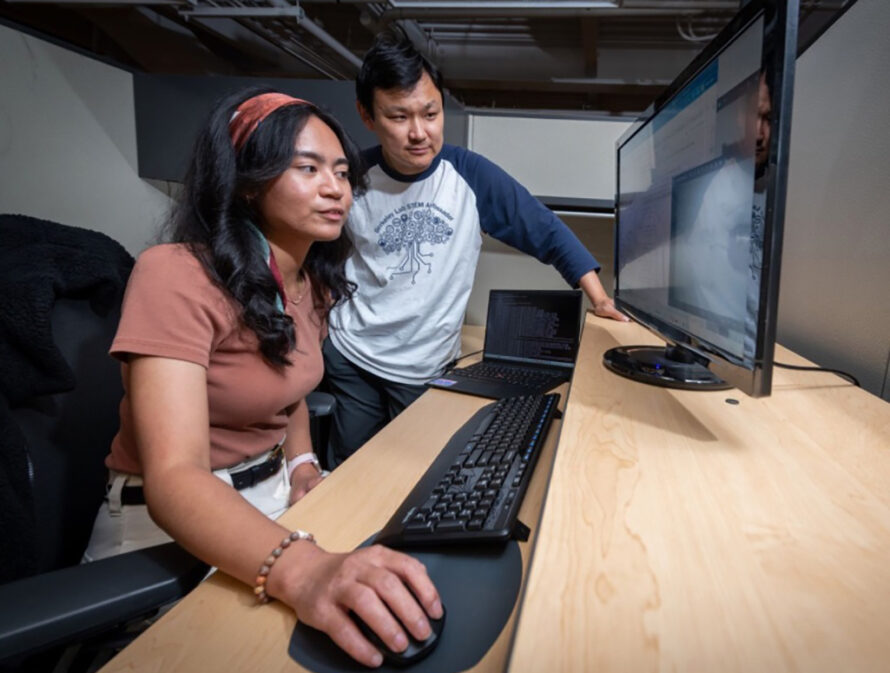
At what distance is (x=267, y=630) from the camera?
19.6 inches

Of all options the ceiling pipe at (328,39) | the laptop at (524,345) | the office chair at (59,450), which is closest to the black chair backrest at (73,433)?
the office chair at (59,450)

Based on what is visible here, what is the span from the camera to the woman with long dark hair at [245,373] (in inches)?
19.6

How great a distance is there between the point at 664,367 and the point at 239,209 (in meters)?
0.76

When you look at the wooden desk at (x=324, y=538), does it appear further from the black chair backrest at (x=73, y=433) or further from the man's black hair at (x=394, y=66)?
the man's black hair at (x=394, y=66)

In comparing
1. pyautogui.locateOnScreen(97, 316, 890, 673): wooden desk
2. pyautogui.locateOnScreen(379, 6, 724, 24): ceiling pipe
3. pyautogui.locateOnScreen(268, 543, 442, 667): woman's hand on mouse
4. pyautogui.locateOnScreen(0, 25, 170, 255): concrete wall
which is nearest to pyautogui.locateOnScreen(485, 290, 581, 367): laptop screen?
pyautogui.locateOnScreen(97, 316, 890, 673): wooden desk

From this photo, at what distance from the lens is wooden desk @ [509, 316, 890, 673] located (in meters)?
0.32

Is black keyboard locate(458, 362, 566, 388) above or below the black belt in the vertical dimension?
above

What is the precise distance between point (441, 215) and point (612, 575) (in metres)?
1.16

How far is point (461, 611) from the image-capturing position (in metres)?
0.50

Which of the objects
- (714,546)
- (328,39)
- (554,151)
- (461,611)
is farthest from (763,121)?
(328,39)

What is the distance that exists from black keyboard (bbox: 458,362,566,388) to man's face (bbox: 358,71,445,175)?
0.53m

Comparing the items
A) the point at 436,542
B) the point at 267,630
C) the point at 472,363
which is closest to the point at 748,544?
the point at 436,542

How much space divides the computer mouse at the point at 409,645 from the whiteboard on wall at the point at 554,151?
144 cm

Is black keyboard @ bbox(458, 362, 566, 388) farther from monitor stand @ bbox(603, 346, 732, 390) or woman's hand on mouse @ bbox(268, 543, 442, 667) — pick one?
woman's hand on mouse @ bbox(268, 543, 442, 667)
